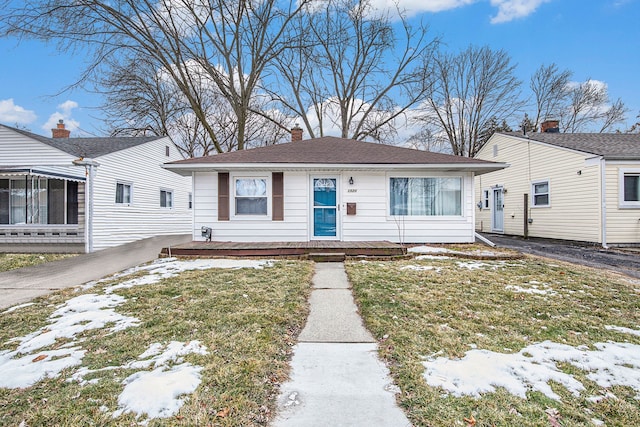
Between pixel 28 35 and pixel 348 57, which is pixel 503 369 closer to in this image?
pixel 28 35

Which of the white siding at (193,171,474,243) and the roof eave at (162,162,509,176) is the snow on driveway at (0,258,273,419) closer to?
the white siding at (193,171,474,243)

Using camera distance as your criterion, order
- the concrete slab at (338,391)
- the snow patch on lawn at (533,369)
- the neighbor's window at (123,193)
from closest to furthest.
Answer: the concrete slab at (338,391), the snow patch on lawn at (533,369), the neighbor's window at (123,193)

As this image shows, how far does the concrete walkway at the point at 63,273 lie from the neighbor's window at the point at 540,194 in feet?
46.6

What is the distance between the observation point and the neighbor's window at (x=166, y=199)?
14534 mm

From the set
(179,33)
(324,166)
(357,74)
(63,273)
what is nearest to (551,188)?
(324,166)

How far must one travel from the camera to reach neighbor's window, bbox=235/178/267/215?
9.20m

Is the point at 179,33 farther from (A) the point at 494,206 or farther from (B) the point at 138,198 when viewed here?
(A) the point at 494,206

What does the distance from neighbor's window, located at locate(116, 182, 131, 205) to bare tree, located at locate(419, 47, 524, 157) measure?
60.4ft

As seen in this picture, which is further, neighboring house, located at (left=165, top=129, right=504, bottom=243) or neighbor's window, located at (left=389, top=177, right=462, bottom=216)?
neighbor's window, located at (left=389, top=177, right=462, bottom=216)

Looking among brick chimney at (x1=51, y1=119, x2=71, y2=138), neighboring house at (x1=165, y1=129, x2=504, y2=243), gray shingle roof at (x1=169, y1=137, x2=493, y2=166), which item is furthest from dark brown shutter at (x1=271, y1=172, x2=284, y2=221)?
brick chimney at (x1=51, y1=119, x2=71, y2=138)

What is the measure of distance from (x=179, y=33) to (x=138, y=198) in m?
8.09

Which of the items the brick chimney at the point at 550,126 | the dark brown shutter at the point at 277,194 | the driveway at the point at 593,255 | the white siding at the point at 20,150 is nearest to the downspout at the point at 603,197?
the driveway at the point at 593,255

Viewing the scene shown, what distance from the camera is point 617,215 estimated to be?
10297 mm

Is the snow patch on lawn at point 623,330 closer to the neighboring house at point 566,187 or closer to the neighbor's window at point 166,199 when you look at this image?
the neighboring house at point 566,187
